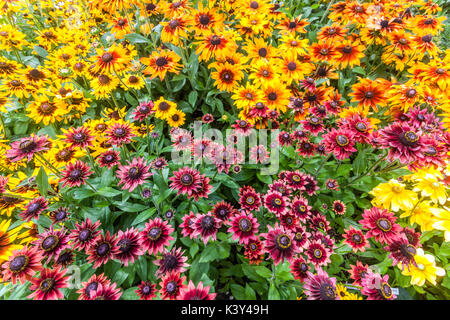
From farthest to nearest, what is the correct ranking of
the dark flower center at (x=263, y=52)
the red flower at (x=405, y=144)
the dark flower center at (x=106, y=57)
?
1. the dark flower center at (x=263, y=52)
2. the dark flower center at (x=106, y=57)
3. the red flower at (x=405, y=144)

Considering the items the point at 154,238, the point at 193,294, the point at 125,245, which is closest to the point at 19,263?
the point at 125,245

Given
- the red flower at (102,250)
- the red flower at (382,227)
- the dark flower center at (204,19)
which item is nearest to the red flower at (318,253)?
the red flower at (382,227)

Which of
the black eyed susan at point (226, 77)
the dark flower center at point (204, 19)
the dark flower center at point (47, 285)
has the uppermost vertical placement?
the dark flower center at point (204, 19)

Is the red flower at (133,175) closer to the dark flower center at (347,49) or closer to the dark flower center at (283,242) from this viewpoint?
the dark flower center at (283,242)

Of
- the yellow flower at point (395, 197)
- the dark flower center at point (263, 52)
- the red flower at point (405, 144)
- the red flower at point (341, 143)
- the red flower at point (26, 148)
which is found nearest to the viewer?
the red flower at point (405, 144)

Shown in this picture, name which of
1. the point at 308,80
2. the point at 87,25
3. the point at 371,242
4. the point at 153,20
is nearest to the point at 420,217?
the point at 371,242

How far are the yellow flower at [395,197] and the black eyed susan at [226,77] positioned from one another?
4.86 feet

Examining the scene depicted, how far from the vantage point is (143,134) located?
2068 millimetres

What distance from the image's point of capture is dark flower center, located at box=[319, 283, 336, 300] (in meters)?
0.99

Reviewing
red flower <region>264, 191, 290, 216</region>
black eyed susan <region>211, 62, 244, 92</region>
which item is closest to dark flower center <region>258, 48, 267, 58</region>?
black eyed susan <region>211, 62, 244, 92</region>

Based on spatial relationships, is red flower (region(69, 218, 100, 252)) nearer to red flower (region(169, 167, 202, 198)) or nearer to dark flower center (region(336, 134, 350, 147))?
red flower (region(169, 167, 202, 198))

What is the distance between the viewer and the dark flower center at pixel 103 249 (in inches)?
Result: 42.5

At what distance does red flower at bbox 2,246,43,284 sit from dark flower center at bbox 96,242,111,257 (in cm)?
25

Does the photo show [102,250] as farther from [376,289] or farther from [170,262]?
[376,289]
